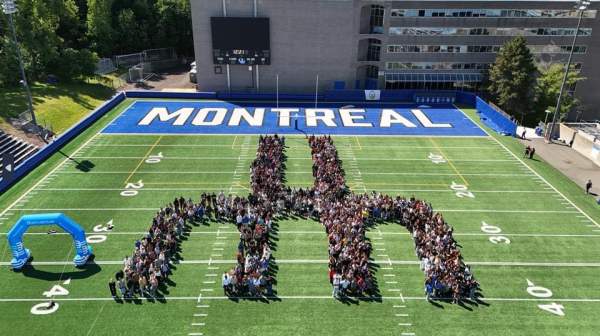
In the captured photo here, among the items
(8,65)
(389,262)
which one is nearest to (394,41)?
(389,262)

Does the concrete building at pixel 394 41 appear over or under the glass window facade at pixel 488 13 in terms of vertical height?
under

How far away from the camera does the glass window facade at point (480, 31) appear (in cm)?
5069

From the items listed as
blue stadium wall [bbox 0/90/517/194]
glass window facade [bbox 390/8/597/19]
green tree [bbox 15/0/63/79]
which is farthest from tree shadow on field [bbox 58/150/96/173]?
glass window facade [bbox 390/8/597/19]

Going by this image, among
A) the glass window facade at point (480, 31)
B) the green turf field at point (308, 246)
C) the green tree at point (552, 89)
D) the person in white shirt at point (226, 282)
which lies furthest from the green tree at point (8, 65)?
the green tree at point (552, 89)

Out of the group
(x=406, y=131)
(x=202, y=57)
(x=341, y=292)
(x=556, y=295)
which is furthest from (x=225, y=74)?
(x=556, y=295)

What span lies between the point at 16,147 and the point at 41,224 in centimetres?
1736

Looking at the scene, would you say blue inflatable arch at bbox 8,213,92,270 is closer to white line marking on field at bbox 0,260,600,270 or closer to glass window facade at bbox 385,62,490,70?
white line marking on field at bbox 0,260,600,270

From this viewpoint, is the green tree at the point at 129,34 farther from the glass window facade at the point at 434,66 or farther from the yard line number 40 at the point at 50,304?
the yard line number 40 at the point at 50,304

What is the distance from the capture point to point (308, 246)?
24.9 metres

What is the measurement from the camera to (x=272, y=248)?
24.7 metres

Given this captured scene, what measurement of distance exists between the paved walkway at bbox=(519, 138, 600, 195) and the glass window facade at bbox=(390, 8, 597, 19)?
1677 centimetres

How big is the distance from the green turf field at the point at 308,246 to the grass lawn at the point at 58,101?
5.78 meters

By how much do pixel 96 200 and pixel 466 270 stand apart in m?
22.5

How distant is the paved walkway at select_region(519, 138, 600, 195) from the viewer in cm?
3416
